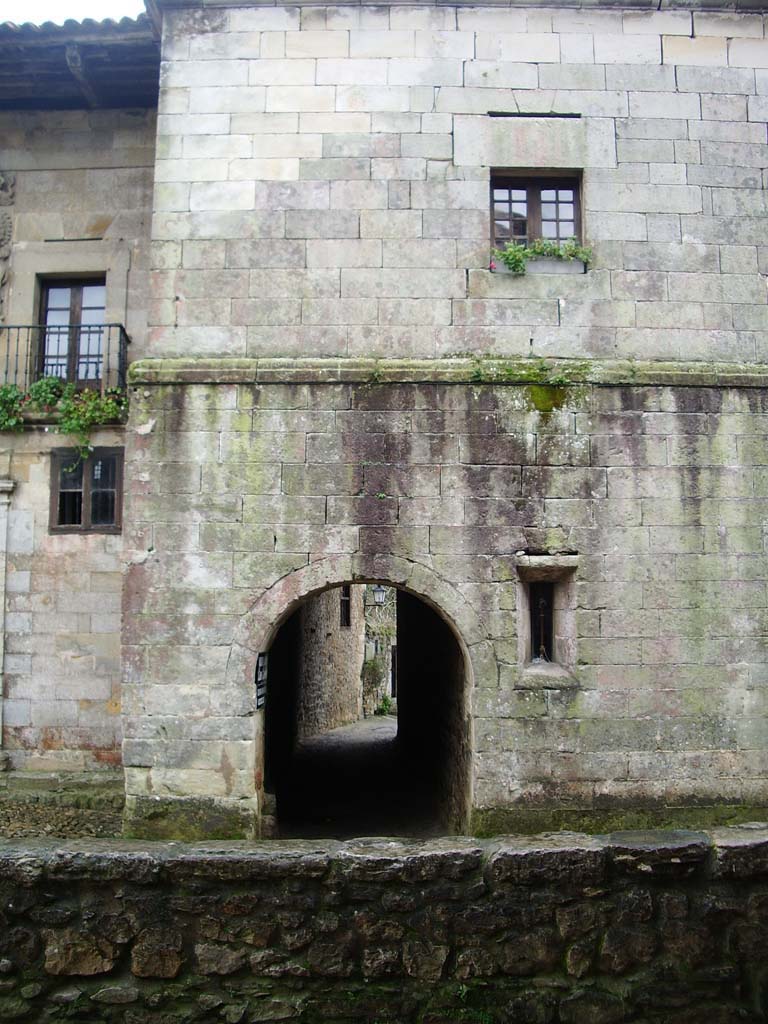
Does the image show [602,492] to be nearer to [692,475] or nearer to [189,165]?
[692,475]

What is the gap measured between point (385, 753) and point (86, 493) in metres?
6.31

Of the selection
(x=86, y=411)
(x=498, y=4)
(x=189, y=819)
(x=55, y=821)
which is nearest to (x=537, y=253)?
(x=498, y=4)

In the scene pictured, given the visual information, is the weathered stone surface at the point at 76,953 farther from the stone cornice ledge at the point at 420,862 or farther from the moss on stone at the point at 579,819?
the moss on stone at the point at 579,819

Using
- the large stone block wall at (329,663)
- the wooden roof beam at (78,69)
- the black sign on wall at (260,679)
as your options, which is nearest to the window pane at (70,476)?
the large stone block wall at (329,663)

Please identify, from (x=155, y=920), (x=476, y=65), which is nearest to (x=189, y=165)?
(x=476, y=65)

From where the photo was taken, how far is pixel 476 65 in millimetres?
7086

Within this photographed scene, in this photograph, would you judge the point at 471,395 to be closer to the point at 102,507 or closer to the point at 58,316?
the point at 102,507

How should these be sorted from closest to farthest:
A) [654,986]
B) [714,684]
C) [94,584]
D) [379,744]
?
1. [654,986]
2. [714,684]
3. [94,584]
4. [379,744]

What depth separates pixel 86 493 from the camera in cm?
923

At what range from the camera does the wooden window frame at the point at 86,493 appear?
9148 millimetres

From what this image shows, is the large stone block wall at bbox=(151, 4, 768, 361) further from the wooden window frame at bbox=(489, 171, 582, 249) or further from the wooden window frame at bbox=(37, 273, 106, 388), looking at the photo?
the wooden window frame at bbox=(37, 273, 106, 388)

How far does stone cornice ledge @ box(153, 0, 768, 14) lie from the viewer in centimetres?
710

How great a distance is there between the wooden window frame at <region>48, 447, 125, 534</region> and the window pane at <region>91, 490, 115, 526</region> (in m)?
0.04

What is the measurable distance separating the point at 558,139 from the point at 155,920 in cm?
655
